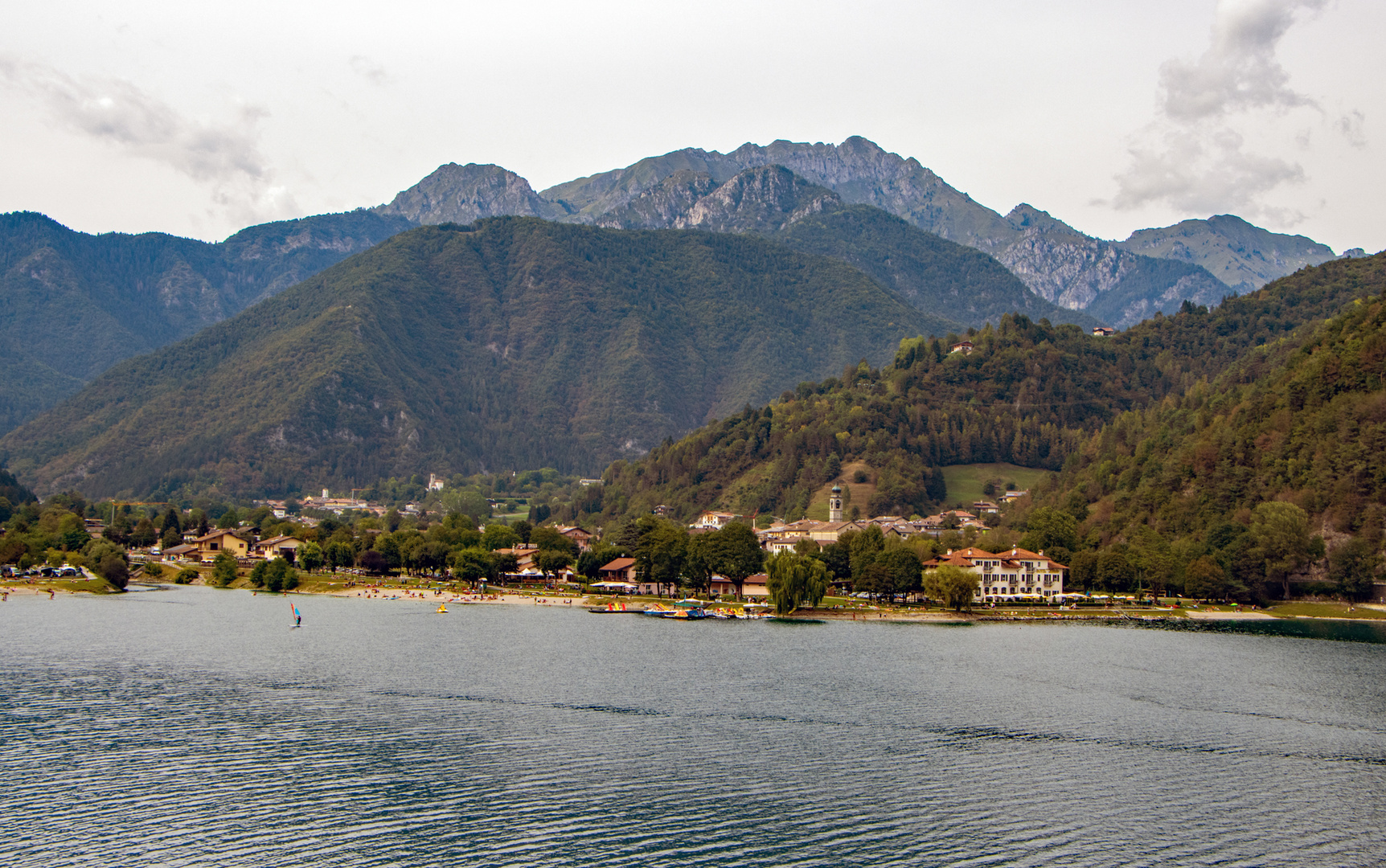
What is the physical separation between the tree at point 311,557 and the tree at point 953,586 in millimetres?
79805

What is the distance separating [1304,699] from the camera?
238 ft

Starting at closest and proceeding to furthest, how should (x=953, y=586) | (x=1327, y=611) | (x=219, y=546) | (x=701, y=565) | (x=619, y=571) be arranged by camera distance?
(x=1327, y=611)
(x=953, y=586)
(x=701, y=565)
(x=619, y=571)
(x=219, y=546)

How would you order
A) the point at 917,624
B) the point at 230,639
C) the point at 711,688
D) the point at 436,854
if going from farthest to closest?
the point at 917,624 → the point at 230,639 → the point at 711,688 → the point at 436,854

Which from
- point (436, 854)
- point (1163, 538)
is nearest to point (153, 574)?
point (1163, 538)

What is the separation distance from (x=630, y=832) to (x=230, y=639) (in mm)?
59707

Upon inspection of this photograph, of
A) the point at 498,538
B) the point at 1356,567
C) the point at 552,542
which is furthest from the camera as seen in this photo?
the point at 498,538

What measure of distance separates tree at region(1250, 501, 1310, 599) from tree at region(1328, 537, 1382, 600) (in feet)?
11.8

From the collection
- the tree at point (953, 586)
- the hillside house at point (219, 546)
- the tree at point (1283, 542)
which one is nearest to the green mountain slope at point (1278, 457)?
the tree at point (1283, 542)

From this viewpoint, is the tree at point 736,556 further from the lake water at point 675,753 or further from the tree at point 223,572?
the tree at point 223,572

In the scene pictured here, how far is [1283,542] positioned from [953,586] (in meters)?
36.1

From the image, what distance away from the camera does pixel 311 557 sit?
162 metres

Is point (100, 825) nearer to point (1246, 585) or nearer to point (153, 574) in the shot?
point (1246, 585)

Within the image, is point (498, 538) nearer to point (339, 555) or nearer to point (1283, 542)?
point (339, 555)

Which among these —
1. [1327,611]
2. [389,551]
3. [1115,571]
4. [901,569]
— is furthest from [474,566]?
[1327,611]
